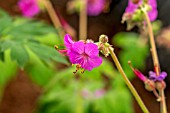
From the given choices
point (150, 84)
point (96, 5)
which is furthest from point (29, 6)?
point (150, 84)

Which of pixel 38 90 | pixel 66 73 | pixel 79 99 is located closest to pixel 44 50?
pixel 66 73

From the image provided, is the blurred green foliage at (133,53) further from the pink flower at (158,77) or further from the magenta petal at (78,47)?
the magenta petal at (78,47)

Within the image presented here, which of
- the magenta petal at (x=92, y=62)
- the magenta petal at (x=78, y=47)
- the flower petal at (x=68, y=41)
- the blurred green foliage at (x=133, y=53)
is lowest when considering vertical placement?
the magenta petal at (x=92, y=62)

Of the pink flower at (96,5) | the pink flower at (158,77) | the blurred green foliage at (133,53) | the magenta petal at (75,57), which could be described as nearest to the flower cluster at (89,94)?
the blurred green foliage at (133,53)

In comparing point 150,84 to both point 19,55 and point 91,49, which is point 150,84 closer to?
point 91,49

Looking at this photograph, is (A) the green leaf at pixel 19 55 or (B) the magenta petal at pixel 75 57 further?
(A) the green leaf at pixel 19 55

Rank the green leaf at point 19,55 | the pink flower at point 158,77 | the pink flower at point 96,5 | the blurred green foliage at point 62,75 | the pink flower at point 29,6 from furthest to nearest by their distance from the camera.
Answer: the pink flower at point 96,5 < the pink flower at point 29,6 < the blurred green foliage at point 62,75 < the green leaf at point 19,55 < the pink flower at point 158,77

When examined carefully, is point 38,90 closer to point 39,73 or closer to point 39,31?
point 39,73
